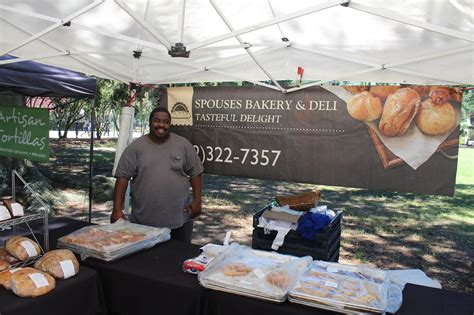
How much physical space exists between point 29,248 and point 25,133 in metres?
2.82

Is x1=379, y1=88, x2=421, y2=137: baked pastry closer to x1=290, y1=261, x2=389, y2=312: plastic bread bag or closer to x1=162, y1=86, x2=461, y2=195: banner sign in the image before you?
x1=162, y1=86, x2=461, y2=195: banner sign

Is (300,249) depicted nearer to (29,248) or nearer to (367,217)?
(29,248)

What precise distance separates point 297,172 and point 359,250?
98.9 inches

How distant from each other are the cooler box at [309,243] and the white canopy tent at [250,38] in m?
1.31

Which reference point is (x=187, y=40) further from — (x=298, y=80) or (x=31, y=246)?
(x=31, y=246)

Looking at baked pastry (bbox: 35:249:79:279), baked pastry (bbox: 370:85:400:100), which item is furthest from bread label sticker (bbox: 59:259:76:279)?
baked pastry (bbox: 370:85:400:100)

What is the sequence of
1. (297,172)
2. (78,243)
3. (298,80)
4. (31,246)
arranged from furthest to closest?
(297,172)
(298,80)
(78,243)
(31,246)

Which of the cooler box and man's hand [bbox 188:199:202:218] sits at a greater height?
man's hand [bbox 188:199:202:218]

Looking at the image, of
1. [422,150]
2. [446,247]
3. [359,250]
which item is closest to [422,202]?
[446,247]

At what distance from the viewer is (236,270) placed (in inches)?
65.1

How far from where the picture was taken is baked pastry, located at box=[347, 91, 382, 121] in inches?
132

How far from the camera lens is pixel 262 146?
381 centimetres

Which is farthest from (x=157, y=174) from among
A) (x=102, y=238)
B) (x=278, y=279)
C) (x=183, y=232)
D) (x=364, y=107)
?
(x=364, y=107)

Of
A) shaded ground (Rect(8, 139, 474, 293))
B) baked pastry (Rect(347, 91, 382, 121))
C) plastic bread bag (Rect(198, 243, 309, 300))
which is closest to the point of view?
plastic bread bag (Rect(198, 243, 309, 300))
